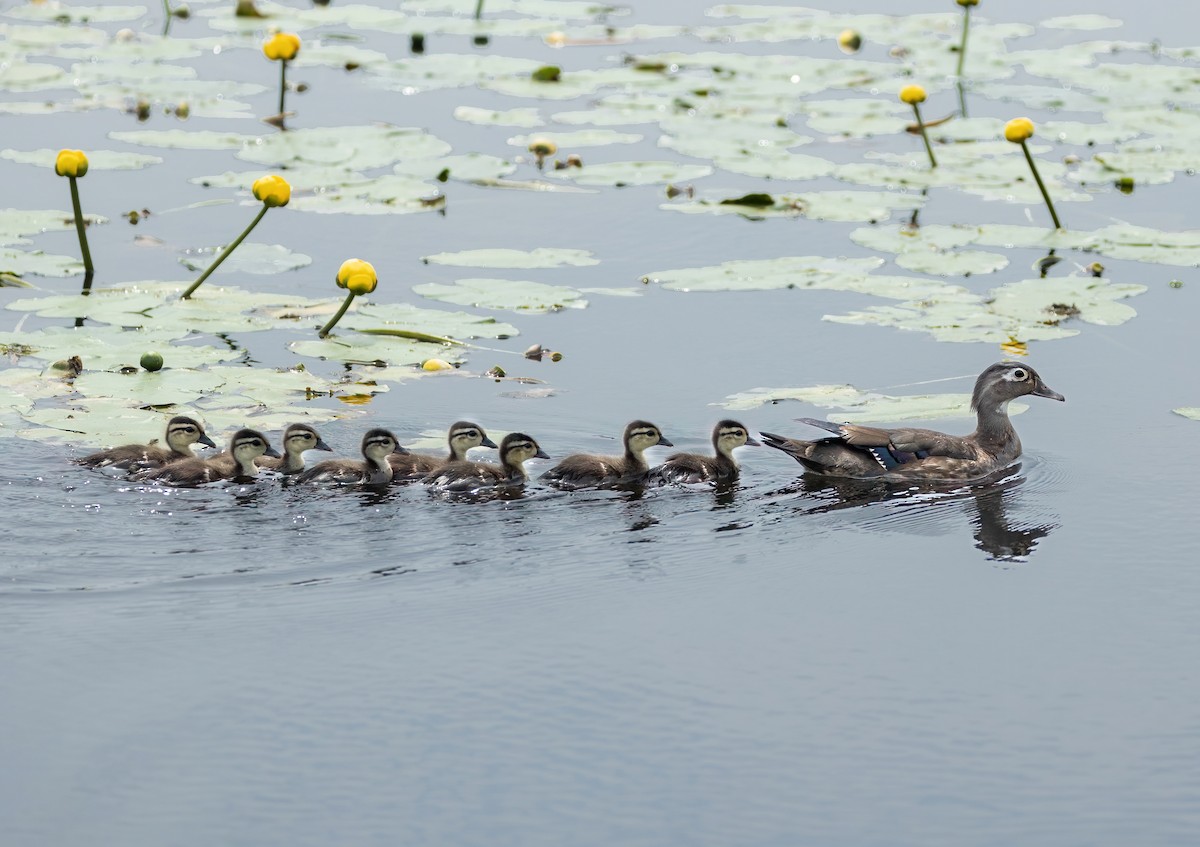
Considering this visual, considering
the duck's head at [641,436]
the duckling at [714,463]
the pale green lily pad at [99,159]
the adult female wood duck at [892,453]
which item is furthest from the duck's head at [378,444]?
the pale green lily pad at [99,159]

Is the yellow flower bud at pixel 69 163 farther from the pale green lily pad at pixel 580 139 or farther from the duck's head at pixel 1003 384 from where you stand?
the duck's head at pixel 1003 384

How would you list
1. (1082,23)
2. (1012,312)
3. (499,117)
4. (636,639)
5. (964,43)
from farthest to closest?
1. (1082,23)
2. (964,43)
3. (499,117)
4. (1012,312)
5. (636,639)

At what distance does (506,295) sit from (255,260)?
174cm

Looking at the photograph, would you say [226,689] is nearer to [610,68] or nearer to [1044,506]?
[1044,506]

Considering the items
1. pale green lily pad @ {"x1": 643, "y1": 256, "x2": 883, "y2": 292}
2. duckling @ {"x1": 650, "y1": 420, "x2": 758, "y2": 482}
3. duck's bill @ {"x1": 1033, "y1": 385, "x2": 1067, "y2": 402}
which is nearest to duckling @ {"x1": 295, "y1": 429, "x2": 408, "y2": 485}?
duckling @ {"x1": 650, "y1": 420, "x2": 758, "y2": 482}

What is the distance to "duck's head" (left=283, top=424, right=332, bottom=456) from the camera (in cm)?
873

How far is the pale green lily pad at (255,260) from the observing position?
37.4ft

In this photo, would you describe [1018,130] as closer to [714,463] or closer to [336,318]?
[714,463]

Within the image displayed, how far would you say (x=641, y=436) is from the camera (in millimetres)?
8758

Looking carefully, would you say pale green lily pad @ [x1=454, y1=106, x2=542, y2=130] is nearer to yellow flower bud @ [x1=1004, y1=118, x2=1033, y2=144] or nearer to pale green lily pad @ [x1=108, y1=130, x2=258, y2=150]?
pale green lily pad @ [x1=108, y1=130, x2=258, y2=150]

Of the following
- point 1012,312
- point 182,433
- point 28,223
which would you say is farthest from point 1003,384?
point 28,223

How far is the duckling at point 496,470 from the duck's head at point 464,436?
0.40 ft

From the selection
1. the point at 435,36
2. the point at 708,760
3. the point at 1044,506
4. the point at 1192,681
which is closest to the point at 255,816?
the point at 708,760

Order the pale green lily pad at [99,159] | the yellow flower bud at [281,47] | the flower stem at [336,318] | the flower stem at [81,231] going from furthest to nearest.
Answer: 1. the yellow flower bud at [281,47]
2. the pale green lily pad at [99,159]
3. the flower stem at [81,231]
4. the flower stem at [336,318]
